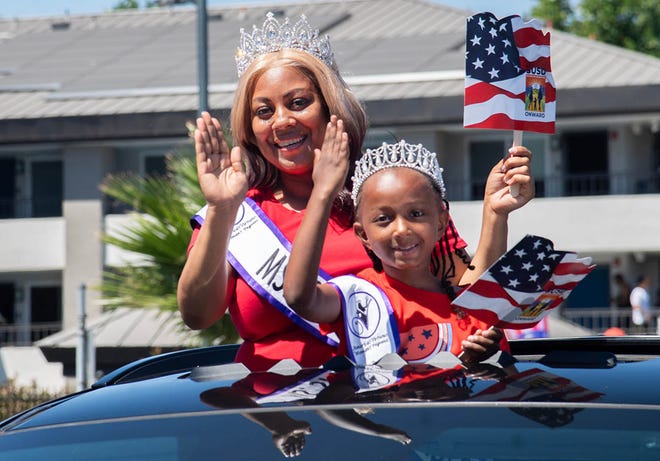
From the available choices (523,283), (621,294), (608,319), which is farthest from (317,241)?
(621,294)

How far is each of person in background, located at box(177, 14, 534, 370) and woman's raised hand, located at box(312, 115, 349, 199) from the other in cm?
17

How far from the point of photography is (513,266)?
8.98 ft

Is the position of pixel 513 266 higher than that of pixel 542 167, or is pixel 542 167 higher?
pixel 542 167

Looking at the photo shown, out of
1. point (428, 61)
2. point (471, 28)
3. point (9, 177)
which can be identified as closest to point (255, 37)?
point (471, 28)

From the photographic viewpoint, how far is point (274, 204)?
348cm

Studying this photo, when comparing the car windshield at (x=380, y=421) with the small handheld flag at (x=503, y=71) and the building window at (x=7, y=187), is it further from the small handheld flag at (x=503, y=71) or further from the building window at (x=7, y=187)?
the building window at (x=7, y=187)

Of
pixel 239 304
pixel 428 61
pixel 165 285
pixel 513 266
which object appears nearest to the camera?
pixel 513 266

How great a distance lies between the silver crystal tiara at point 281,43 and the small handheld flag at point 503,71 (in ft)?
1.62

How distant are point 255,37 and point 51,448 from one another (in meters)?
1.60

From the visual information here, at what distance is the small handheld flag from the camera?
3.15 m

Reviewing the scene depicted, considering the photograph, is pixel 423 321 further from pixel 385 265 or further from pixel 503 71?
pixel 503 71

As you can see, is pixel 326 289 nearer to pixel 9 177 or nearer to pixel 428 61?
pixel 428 61

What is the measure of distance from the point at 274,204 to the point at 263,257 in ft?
0.87

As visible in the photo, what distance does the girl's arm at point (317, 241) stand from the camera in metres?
2.96
